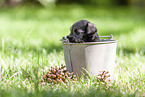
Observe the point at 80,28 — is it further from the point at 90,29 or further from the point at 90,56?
the point at 90,56

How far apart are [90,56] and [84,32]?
0.21 metres

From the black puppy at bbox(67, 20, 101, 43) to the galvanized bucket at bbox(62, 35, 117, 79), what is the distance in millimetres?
73

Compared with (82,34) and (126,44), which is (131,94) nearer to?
(82,34)

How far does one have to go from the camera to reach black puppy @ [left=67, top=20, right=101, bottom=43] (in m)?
1.69

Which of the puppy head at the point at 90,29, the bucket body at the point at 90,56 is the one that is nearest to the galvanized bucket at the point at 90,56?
the bucket body at the point at 90,56

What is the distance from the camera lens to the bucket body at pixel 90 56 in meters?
1.64

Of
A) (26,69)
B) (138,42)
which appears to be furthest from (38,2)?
(26,69)

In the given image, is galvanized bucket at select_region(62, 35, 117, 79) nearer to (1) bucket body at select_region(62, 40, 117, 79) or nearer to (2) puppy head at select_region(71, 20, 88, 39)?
(1) bucket body at select_region(62, 40, 117, 79)

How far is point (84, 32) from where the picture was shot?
1.73m

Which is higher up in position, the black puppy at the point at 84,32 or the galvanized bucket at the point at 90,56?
the black puppy at the point at 84,32

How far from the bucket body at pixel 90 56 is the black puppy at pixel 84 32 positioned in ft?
0.24

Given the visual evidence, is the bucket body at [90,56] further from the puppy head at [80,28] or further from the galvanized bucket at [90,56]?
the puppy head at [80,28]

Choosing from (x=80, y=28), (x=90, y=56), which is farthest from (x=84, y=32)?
(x=90, y=56)

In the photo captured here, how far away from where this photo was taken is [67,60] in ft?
5.83
